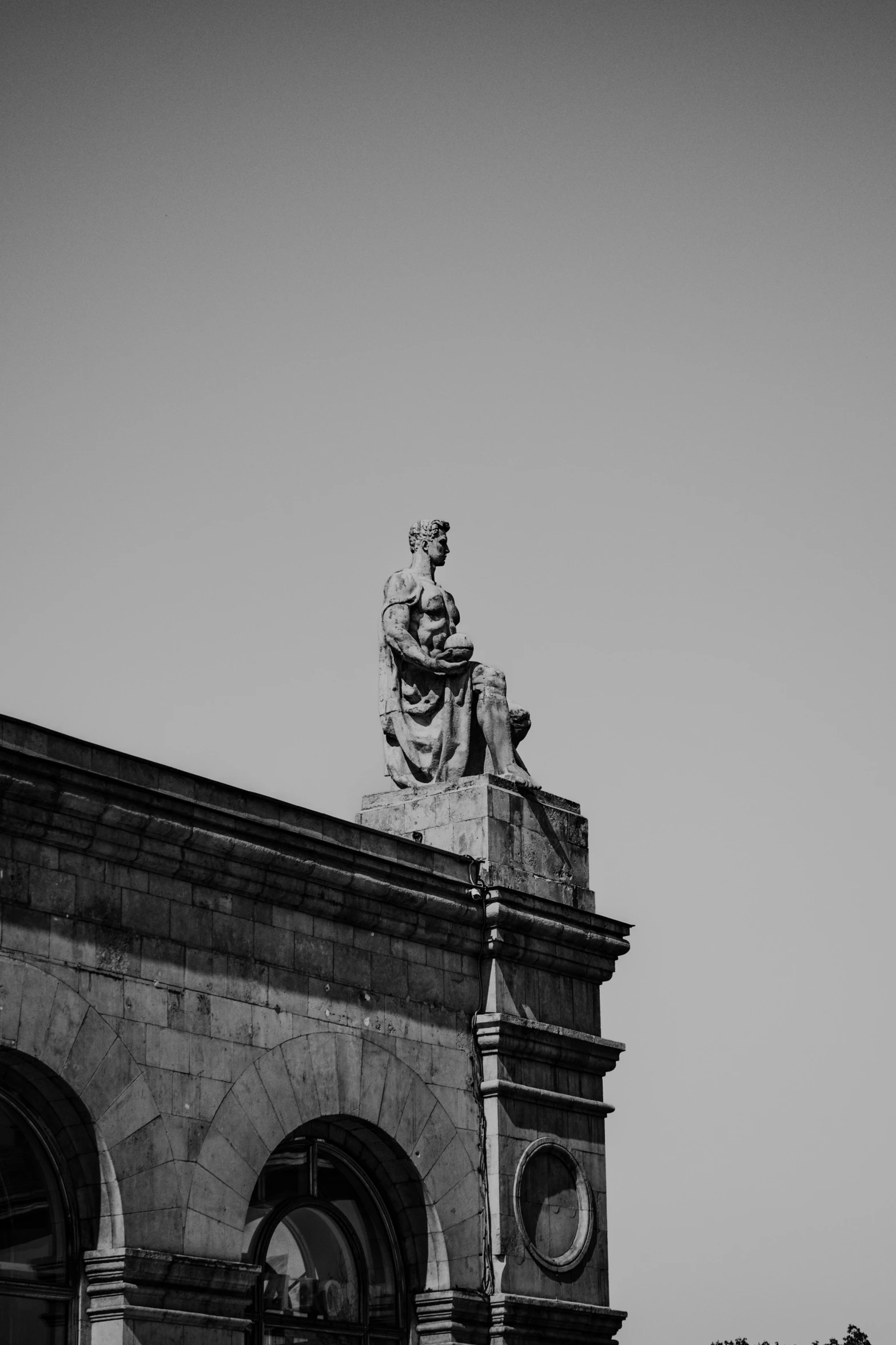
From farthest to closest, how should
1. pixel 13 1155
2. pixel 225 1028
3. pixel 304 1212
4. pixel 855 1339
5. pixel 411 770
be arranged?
pixel 855 1339
pixel 411 770
pixel 304 1212
pixel 225 1028
pixel 13 1155

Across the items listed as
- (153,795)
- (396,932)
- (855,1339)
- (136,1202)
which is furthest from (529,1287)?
(855,1339)

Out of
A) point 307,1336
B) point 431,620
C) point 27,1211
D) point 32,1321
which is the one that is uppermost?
point 431,620

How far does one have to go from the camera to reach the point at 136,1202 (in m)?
16.9

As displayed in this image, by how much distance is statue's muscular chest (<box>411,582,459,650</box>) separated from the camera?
2219 centimetres

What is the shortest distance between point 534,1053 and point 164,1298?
5235mm

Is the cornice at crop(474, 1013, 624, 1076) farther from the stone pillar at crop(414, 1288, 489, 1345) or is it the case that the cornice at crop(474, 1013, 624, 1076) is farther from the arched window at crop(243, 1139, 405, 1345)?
the stone pillar at crop(414, 1288, 489, 1345)

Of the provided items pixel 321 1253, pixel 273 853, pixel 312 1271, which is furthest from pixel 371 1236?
pixel 273 853

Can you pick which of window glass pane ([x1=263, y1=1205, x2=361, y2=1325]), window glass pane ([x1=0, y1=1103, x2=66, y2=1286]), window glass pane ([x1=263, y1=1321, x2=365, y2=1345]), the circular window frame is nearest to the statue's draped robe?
the circular window frame

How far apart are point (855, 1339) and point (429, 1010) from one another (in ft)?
130

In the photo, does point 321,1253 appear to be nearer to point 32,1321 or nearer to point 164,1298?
point 164,1298

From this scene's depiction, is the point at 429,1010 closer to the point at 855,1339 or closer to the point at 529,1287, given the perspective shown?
the point at 529,1287

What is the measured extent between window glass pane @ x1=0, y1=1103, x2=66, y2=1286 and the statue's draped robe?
256 inches

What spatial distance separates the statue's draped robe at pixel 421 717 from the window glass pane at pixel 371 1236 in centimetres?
434

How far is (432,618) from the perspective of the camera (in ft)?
73.0
